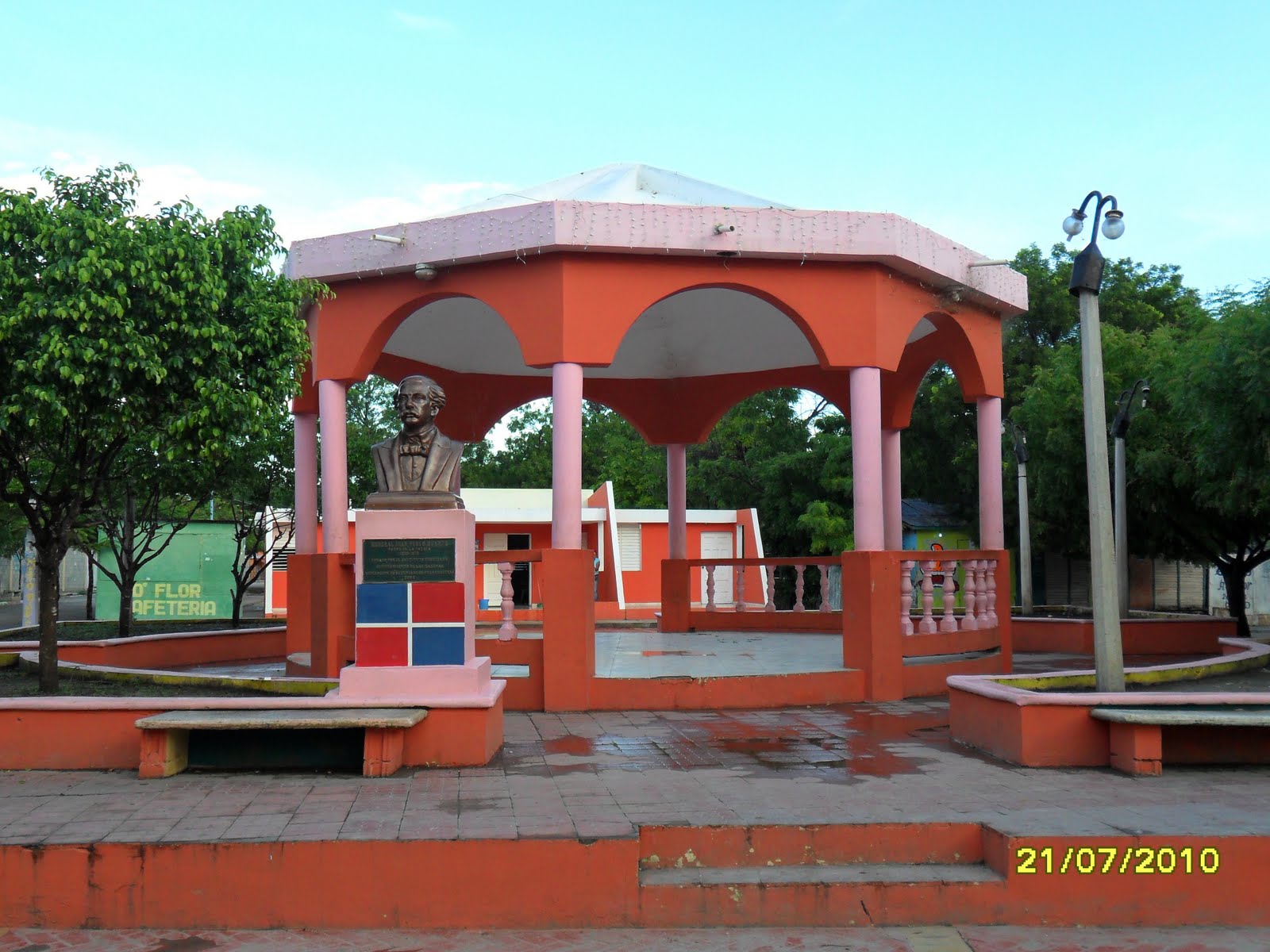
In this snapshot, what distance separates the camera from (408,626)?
7.25 meters

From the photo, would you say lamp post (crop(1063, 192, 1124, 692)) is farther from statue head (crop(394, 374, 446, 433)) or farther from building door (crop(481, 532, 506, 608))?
building door (crop(481, 532, 506, 608))

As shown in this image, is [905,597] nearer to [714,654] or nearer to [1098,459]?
[714,654]

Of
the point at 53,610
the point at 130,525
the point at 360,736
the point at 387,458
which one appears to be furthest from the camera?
the point at 130,525

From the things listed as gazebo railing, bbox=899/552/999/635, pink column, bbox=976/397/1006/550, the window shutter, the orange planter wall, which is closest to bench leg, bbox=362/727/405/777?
gazebo railing, bbox=899/552/999/635

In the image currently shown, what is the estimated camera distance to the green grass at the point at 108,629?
14.9 m

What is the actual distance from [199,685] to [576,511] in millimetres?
3641

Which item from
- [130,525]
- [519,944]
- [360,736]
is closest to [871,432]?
[360,736]

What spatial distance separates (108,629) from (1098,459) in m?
14.3

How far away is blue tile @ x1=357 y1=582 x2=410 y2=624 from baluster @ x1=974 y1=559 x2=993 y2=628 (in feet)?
19.7

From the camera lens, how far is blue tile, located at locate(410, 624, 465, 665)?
7246 mm

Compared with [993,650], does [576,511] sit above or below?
above

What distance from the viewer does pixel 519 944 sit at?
4676 millimetres

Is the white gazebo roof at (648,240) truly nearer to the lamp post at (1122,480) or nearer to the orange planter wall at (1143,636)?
the lamp post at (1122,480)

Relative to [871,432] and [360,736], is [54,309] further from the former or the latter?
[871,432]
